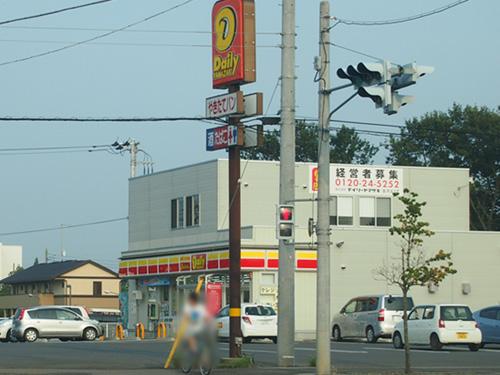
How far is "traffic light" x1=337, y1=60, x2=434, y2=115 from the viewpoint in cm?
2067

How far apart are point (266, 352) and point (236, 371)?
8768 mm

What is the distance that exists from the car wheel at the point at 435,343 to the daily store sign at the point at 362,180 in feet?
51.5

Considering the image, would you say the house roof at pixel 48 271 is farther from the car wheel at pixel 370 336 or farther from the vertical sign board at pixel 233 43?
the vertical sign board at pixel 233 43

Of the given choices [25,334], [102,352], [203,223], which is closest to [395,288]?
[203,223]

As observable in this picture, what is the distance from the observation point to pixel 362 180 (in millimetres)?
52438

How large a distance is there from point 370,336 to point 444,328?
6.73m

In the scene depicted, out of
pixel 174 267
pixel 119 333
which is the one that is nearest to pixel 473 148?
pixel 174 267

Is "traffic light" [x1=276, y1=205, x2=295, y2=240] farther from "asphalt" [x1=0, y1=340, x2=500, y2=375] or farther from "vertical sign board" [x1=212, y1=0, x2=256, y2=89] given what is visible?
"vertical sign board" [x1=212, y1=0, x2=256, y2=89]

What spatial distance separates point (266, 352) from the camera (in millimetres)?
33562

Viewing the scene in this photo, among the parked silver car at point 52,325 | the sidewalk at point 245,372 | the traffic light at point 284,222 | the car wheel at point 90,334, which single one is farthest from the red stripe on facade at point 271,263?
the traffic light at point 284,222

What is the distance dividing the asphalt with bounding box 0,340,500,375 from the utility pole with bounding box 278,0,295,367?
761mm

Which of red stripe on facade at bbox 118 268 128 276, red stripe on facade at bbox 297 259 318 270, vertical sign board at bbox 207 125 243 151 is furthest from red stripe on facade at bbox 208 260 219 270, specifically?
vertical sign board at bbox 207 125 243 151

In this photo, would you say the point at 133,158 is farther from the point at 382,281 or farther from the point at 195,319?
the point at 195,319

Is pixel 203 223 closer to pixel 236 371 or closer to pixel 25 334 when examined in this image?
pixel 25 334
